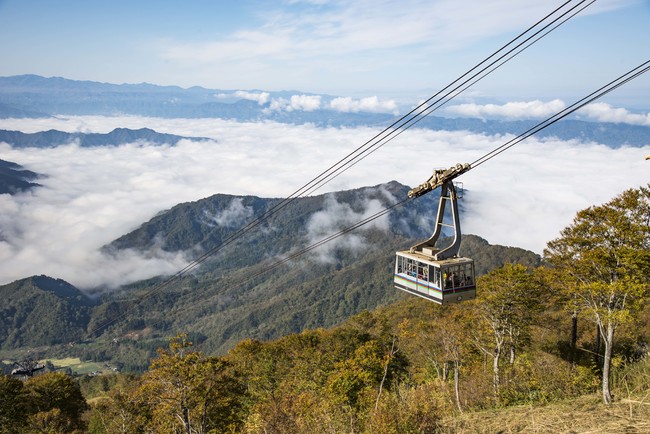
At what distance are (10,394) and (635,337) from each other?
57355 mm

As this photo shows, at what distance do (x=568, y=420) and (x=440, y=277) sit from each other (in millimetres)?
7004

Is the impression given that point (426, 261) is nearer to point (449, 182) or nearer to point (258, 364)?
point (449, 182)

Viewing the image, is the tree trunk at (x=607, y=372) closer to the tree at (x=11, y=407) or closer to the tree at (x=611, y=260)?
the tree at (x=611, y=260)

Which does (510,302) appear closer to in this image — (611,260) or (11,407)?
(611,260)

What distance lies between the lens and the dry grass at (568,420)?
11711mm

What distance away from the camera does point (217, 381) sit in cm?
3062

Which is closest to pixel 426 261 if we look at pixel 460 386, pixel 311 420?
pixel 311 420

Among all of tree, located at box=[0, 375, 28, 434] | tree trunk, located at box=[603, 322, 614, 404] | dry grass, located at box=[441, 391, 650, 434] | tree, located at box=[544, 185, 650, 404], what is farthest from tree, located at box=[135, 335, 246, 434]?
tree, located at box=[544, 185, 650, 404]

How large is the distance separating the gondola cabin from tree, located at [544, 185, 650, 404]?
601cm

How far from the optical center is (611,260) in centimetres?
2169

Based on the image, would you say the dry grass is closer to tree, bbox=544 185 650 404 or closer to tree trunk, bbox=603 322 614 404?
tree trunk, bbox=603 322 614 404

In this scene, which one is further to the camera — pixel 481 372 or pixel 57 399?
pixel 57 399

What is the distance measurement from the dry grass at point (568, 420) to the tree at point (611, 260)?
506 centimetres

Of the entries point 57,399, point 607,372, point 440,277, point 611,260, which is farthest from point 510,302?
point 57,399
